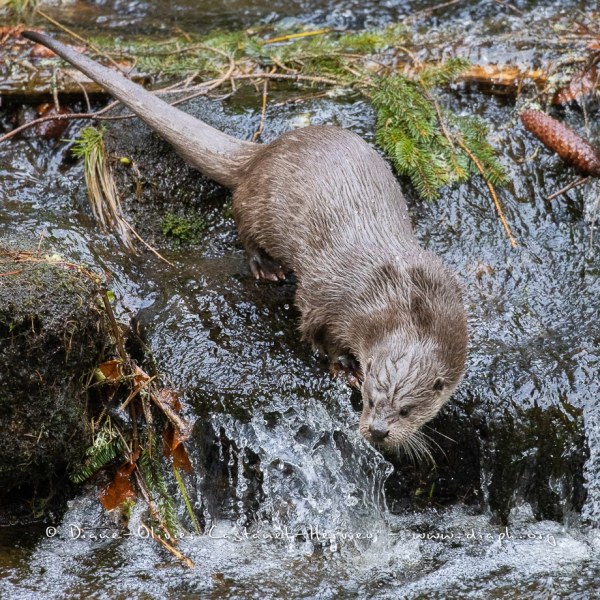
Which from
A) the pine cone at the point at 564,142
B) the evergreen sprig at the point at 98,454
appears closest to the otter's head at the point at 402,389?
the evergreen sprig at the point at 98,454

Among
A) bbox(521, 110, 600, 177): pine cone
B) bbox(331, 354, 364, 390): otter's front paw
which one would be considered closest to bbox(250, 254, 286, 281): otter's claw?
bbox(331, 354, 364, 390): otter's front paw

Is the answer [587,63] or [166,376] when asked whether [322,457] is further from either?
[587,63]

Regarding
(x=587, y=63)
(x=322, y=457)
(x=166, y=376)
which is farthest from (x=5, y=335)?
(x=587, y=63)

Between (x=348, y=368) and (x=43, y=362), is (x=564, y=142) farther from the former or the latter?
(x=43, y=362)

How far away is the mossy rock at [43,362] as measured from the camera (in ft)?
10.1

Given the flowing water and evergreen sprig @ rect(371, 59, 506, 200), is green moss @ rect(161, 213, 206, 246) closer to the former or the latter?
the flowing water

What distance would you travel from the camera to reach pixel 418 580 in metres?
3.16

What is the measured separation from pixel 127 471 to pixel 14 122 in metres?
2.11

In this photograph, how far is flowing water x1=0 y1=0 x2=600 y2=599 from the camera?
3.16m

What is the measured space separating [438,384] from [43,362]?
1.36 meters

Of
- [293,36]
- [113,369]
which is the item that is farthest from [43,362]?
[293,36]

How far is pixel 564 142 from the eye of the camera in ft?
14.1

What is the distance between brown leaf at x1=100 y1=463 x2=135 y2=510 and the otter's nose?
0.91 metres

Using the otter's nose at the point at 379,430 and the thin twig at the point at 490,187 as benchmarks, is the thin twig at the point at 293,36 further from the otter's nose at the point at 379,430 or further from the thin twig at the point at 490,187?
the otter's nose at the point at 379,430
